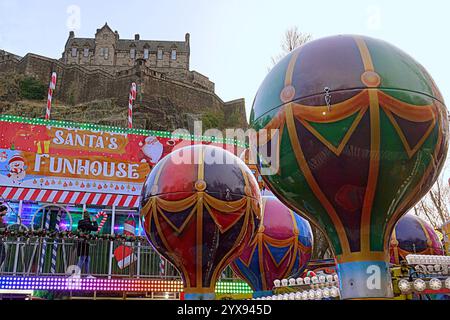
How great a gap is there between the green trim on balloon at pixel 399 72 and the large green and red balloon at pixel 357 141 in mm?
10

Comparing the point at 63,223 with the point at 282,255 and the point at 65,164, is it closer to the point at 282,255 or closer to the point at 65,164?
the point at 65,164

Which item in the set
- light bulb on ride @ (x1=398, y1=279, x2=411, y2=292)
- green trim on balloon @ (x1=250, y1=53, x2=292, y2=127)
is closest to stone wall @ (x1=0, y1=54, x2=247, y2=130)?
green trim on balloon @ (x1=250, y1=53, x2=292, y2=127)

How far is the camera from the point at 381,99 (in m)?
4.28

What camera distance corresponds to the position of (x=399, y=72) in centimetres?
444

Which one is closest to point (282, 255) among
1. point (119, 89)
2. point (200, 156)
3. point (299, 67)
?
point (200, 156)

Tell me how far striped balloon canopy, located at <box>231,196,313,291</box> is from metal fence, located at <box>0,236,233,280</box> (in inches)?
126

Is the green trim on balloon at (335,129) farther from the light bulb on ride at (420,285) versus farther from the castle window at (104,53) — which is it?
the castle window at (104,53)

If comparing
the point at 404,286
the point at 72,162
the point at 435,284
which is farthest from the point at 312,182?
the point at 72,162

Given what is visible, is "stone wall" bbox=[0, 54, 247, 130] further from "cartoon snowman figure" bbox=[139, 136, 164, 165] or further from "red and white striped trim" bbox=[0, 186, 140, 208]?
"red and white striped trim" bbox=[0, 186, 140, 208]

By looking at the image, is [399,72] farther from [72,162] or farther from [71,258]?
[72,162]

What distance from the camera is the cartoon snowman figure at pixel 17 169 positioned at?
13.9 metres

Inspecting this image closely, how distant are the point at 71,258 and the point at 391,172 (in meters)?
9.31

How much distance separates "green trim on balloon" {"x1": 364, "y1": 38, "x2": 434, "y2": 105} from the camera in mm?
4344

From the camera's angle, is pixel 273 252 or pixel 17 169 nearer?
pixel 273 252
